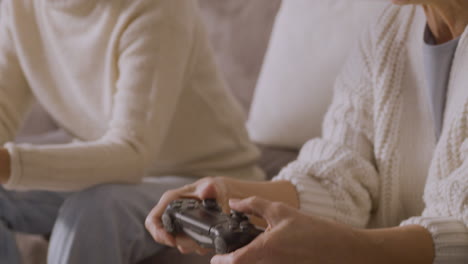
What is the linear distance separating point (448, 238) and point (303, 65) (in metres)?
0.63

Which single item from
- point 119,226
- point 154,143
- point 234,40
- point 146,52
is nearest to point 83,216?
point 119,226

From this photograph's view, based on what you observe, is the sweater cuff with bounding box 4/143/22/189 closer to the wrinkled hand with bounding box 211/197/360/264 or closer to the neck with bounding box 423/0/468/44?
the wrinkled hand with bounding box 211/197/360/264

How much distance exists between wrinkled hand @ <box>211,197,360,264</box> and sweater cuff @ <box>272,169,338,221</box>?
20 centimetres

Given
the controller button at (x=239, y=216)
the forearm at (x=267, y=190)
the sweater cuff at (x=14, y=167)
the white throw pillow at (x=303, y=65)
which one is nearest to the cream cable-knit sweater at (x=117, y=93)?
the sweater cuff at (x=14, y=167)

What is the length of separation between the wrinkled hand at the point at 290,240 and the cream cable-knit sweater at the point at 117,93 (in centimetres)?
40

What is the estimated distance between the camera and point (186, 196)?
753 millimetres

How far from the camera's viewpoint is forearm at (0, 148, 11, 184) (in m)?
0.91

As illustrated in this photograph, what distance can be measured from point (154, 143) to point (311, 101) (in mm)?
372

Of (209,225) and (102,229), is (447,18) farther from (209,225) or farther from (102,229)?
(102,229)

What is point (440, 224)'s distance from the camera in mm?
694

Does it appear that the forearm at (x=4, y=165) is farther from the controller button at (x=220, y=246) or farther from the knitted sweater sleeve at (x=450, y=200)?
the knitted sweater sleeve at (x=450, y=200)

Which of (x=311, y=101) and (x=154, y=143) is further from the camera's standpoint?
(x=311, y=101)

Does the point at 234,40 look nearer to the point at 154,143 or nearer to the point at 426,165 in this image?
the point at 154,143

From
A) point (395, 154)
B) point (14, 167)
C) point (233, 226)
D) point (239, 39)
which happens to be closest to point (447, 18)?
point (395, 154)
